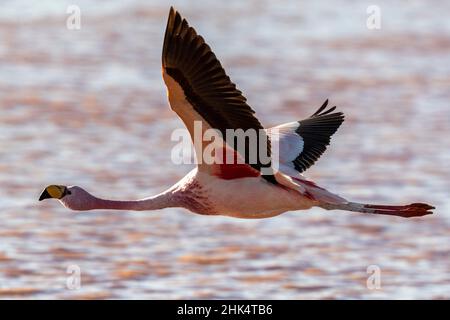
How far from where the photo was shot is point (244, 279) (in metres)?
12.1

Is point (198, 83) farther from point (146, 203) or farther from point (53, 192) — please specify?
point (53, 192)

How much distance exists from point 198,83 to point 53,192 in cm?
196

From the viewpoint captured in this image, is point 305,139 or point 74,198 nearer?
point 74,198

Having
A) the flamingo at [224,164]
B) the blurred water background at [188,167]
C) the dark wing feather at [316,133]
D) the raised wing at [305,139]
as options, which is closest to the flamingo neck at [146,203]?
the flamingo at [224,164]

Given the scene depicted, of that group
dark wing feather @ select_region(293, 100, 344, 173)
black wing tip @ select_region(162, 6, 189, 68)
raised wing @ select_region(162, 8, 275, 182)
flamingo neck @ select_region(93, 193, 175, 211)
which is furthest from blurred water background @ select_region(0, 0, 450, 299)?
black wing tip @ select_region(162, 6, 189, 68)

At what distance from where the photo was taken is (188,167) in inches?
640

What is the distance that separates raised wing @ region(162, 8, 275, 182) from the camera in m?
8.46

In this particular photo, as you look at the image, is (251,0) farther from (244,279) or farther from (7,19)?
(244,279)

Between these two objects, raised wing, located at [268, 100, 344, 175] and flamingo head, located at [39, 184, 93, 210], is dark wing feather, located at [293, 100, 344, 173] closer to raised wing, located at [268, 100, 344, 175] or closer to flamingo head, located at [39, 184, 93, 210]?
raised wing, located at [268, 100, 344, 175]

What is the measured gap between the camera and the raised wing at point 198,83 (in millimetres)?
8461

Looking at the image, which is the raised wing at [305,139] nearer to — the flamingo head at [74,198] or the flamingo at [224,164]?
the flamingo at [224,164]

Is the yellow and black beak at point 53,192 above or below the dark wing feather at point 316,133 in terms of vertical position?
below

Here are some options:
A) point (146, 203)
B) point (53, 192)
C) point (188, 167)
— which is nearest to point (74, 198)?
point (53, 192)

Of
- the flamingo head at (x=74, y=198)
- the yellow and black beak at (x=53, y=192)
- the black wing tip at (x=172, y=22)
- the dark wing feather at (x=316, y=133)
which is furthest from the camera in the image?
the dark wing feather at (x=316, y=133)
